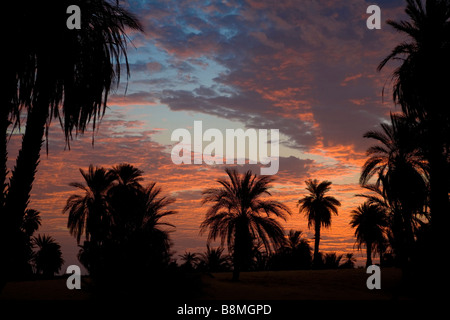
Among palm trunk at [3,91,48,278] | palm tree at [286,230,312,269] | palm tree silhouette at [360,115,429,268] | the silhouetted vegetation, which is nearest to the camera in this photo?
palm trunk at [3,91,48,278]

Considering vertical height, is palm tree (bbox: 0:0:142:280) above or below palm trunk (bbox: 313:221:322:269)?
above

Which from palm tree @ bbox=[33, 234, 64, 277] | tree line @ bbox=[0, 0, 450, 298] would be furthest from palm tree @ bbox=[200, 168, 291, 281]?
palm tree @ bbox=[33, 234, 64, 277]

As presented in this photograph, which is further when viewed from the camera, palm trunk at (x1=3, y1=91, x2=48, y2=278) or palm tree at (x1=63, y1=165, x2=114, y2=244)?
palm tree at (x1=63, y1=165, x2=114, y2=244)

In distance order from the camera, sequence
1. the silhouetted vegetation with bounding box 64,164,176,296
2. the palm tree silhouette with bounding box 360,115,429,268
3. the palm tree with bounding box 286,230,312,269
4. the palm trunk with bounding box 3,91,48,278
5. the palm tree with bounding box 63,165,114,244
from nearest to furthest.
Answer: the palm trunk with bounding box 3,91,48,278 → the silhouetted vegetation with bounding box 64,164,176,296 → the palm tree silhouette with bounding box 360,115,429,268 → the palm tree with bounding box 63,165,114,244 → the palm tree with bounding box 286,230,312,269

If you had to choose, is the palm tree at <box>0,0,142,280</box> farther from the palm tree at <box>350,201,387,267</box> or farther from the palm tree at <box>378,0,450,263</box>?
the palm tree at <box>350,201,387,267</box>

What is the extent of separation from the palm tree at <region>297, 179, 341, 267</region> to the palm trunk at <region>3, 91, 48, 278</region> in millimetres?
39610

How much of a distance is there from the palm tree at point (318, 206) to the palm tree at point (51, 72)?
39.0 metres

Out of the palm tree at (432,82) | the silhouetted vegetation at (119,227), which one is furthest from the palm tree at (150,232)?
the palm tree at (432,82)

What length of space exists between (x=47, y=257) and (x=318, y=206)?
3871 cm

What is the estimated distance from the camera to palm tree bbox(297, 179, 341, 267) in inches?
1759

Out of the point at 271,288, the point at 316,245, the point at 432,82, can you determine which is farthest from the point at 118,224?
the point at 316,245

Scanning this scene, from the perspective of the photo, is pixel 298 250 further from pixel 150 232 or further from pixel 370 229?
pixel 150 232

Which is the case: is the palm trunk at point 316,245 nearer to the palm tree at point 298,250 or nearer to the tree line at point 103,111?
the palm tree at point 298,250

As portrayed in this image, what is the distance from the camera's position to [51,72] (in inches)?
310
